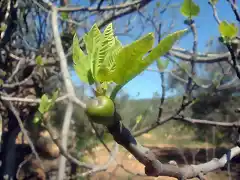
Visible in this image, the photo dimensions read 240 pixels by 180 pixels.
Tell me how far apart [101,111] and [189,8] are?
58 cm

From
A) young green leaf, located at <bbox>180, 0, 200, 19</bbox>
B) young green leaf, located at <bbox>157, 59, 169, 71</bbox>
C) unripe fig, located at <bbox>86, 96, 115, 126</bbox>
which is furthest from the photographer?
young green leaf, located at <bbox>157, 59, 169, 71</bbox>

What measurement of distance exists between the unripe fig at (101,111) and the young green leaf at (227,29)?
591mm

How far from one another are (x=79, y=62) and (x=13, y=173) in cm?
419

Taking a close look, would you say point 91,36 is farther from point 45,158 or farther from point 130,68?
point 45,158

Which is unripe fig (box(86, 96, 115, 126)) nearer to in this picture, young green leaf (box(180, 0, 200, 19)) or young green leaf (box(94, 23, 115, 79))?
young green leaf (box(94, 23, 115, 79))

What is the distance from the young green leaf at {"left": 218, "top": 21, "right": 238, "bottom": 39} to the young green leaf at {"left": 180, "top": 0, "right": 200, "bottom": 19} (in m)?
0.08

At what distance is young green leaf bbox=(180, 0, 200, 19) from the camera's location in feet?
2.71

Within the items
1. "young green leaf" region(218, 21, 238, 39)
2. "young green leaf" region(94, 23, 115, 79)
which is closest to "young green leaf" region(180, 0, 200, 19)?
"young green leaf" region(218, 21, 238, 39)

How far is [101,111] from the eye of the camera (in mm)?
373

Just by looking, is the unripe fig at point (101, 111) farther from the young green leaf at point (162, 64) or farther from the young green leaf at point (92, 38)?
the young green leaf at point (162, 64)

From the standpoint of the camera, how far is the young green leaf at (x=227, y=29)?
0.85 meters

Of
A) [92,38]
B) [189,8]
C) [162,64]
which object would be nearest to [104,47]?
[92,38]

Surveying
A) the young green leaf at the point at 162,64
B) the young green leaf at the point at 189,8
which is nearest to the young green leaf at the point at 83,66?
the young green leaf at the point at 189,8

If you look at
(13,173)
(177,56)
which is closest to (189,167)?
(177,56)
